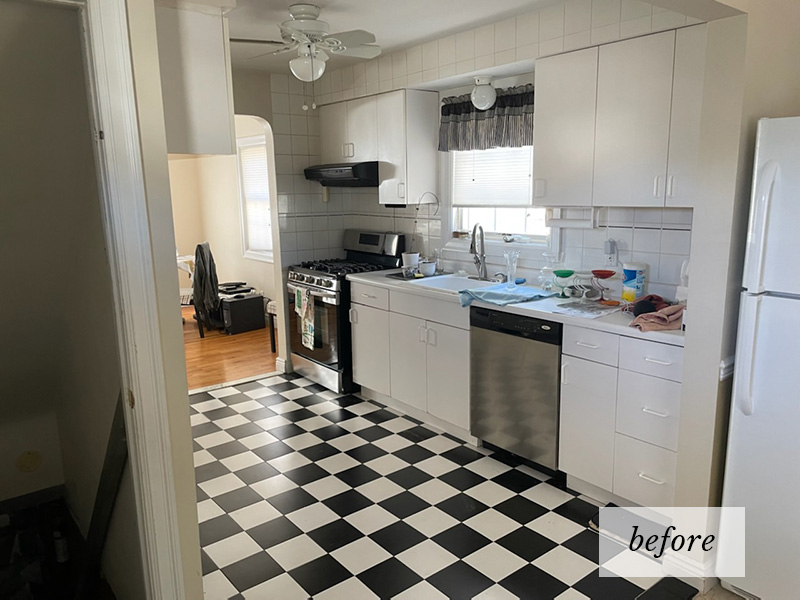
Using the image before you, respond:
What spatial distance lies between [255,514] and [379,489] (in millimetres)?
665

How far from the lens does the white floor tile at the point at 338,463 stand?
11.3 ft

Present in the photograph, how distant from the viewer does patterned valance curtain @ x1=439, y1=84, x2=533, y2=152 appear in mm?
3666

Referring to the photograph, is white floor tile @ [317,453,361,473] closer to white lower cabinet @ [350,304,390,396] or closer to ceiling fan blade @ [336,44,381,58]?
white lower cabinet @ [350,304,390,396]

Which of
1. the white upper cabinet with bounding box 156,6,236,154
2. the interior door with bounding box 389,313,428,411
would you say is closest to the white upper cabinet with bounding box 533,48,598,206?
the interior door with bounding box 389,313,428,411

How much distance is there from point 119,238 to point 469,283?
2.92 metres

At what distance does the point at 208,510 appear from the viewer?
3021mm

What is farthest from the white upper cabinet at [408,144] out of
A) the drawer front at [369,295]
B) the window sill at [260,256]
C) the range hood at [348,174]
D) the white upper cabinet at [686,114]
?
the window sill at [260,256]

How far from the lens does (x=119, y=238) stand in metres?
1.50

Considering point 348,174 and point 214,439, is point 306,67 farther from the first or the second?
point 214,439

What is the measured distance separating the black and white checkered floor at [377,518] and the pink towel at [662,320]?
100cm

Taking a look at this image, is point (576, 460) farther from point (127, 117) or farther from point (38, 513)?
point (38, 513)

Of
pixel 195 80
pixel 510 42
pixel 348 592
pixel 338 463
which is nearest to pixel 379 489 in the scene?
pixel 338 463

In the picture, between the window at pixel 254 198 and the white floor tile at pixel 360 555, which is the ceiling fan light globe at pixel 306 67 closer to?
the white floor tile at pixel 360 555

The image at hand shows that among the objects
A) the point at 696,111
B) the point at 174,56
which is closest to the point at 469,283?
the point at 696,111
